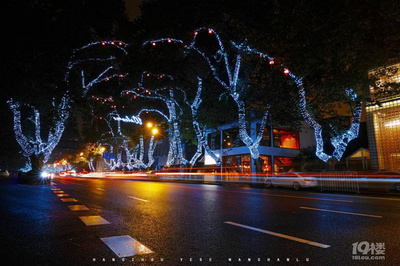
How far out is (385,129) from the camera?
2117cm

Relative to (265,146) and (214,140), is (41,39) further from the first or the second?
(214,140)

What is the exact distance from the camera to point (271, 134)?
39.2m

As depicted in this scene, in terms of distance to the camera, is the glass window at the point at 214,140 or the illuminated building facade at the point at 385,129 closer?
the illuminated building facade at the point at 385,129

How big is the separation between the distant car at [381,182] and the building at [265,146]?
63.8ft

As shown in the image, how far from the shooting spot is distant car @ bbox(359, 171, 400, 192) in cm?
1485

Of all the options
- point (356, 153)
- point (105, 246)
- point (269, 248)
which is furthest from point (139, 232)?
point (356, 153)

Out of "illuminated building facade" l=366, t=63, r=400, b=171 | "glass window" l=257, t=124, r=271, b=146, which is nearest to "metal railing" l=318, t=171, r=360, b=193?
"illuminated building facade" l=366, t=63, r=400, b=171

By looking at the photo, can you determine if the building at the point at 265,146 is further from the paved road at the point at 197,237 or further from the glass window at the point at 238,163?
the paved road at the point at 197,237

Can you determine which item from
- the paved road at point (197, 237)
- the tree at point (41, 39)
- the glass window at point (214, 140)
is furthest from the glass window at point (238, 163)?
the paved road at point (197, 237)

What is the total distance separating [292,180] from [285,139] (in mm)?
23024

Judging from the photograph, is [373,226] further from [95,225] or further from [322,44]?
[322,44]

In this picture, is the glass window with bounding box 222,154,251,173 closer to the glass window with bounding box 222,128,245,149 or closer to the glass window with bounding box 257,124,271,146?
the glass window with bounding box 222,128,245,149

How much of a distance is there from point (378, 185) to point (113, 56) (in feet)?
66.6

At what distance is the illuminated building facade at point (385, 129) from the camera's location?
20.3m
